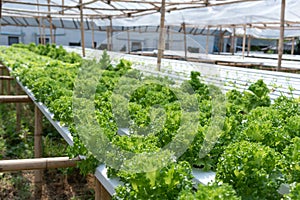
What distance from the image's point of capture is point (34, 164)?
340 cm

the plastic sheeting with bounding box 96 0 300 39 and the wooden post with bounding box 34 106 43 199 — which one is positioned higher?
the plastic sheeting with bounding box 96 0 300 39

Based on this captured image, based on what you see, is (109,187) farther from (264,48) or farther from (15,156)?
(264,48)

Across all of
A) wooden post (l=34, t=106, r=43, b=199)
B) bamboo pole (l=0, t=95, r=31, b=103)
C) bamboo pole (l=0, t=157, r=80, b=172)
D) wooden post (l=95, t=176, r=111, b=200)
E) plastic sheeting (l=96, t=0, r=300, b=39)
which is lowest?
wooden post (l=34, t=106, r=43, b=199)

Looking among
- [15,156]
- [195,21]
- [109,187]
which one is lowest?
[15,156]

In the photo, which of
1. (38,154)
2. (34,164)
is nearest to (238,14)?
(38,154)

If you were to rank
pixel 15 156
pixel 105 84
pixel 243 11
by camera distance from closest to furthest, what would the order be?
1. pixel 105 84
2. pixel 15 156
3. pixel 243 11

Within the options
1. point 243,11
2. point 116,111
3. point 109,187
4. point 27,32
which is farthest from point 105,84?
point 27,32

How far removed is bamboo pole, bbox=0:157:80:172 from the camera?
10.8ft

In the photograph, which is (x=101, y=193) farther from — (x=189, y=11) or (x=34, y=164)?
(x=189, y=11)

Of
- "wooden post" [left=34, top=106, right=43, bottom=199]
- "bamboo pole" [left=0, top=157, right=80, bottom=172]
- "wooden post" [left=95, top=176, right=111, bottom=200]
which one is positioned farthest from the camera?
"wooden post" [left=34, top=106, right=43, bottom=199]

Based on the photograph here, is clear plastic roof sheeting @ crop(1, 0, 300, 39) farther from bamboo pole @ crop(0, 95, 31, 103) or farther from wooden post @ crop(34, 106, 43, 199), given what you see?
wooden post @ crop(34, 106, 43, 199)

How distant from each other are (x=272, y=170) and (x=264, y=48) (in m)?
33.4

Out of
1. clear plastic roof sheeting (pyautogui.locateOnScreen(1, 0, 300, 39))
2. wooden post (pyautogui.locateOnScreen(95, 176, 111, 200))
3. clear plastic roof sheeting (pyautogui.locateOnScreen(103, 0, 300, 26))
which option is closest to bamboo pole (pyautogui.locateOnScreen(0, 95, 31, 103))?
wooden post (pyautogui.locateOnScreen(95, 176, 111, 200))

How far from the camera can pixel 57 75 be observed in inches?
257
